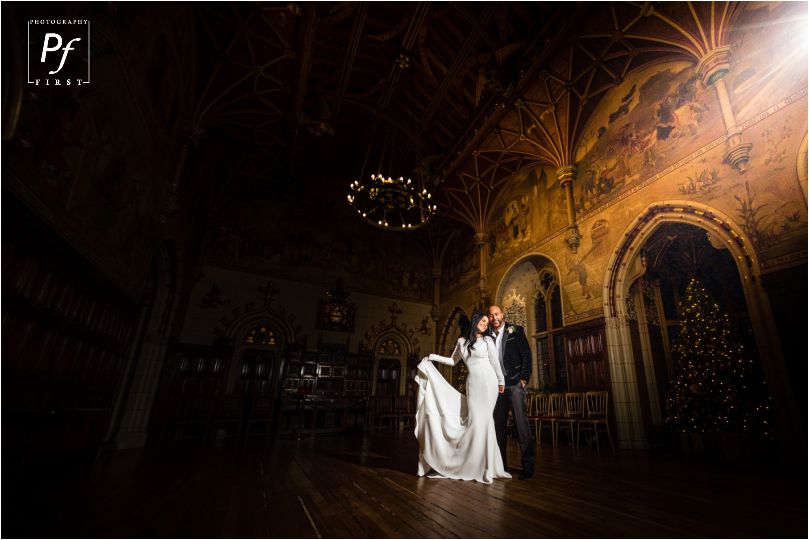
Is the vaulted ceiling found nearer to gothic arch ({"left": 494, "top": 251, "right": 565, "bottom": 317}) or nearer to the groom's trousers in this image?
gothic arch ({"left": 494, "top": 251, "right": 565, "bottom": 317})

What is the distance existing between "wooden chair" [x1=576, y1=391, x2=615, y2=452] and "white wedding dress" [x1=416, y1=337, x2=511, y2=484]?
4.60 meters

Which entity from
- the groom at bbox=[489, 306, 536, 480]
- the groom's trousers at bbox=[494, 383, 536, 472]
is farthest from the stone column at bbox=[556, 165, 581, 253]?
the groom's trousers at bbox=[494, 383, 536, 472]

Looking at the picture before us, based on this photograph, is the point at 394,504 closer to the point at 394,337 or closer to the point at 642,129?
the point at 642,129

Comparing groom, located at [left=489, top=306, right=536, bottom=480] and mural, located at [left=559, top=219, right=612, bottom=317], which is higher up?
mural, located at [left=559, top=219, right=612, bottom=317]

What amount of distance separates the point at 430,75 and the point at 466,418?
9.54 m

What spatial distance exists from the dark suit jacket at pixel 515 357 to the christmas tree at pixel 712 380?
4192 millimetres

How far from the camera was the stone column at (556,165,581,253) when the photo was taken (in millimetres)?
8828

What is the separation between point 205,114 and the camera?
851cm

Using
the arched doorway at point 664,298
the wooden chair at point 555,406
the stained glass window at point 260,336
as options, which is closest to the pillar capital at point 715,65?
the arched doorway at point 664,298

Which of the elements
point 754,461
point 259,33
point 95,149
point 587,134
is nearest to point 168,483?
point 95,149

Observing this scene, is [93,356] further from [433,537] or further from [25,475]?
[433,537]

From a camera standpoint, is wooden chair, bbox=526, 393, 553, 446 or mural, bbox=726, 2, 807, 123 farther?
wooden chair, bbox=526, 393, 553, 446

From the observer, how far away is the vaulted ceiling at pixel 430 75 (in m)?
7.50

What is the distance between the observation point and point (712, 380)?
601 centimetres
